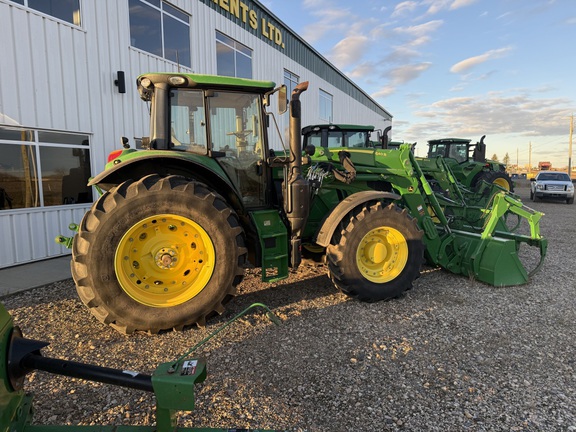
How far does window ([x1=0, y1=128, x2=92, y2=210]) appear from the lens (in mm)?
6211

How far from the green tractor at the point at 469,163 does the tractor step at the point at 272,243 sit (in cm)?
1074

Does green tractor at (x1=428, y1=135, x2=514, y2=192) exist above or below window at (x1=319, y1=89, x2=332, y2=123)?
below

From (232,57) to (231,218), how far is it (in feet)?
30.0

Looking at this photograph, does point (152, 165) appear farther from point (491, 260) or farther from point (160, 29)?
point (160, 29)

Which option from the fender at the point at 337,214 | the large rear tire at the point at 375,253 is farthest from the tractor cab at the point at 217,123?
the large rear tire at the point at 375,253

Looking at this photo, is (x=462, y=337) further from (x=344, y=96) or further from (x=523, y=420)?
(x=344, y=96)

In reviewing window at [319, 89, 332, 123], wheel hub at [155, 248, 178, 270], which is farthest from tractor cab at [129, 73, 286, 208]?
window at [319, 89, 332, 123]

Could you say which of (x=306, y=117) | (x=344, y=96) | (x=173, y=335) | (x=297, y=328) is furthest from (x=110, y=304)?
(x=344, y=96)

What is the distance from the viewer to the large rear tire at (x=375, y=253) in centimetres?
421

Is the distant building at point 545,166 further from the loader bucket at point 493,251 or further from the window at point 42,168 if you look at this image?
the window at point 42,168

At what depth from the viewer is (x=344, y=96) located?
21.7m

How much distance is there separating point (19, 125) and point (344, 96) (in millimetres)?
18189

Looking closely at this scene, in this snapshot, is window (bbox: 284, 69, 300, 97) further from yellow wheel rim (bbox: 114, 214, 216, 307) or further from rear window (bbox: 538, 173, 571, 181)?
rear window (bbox: 538, 173, 571, 181)

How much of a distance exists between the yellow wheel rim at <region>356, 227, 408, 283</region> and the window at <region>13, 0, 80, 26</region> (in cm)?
679
